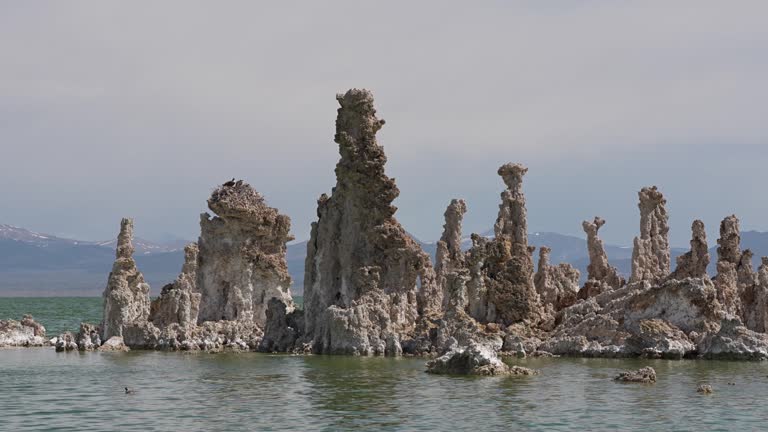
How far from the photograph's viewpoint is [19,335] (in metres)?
93.4

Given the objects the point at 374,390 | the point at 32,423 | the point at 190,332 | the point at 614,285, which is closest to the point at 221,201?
the point at 190,332

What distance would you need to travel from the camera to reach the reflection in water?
149ft

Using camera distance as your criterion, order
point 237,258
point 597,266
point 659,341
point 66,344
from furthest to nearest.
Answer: point 597,266 → point 237,258 → point 66,344 → point 659,341

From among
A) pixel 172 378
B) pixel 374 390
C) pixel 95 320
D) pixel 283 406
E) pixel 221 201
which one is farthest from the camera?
pixel 95 320

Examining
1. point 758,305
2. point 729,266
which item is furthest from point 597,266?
point 758,305

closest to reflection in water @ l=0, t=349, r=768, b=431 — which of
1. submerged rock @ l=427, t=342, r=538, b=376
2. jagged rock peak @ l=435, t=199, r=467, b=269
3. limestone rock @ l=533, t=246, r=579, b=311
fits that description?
submerged rock @ l=427, t=342, r=538, b=376

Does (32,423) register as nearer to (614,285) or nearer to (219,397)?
(219,397)

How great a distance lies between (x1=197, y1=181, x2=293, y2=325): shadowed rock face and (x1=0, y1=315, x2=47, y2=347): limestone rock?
13.0 metres

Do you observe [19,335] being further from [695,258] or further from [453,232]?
[695,258]

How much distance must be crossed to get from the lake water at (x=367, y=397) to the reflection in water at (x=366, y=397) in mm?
57

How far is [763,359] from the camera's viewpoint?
234 ft

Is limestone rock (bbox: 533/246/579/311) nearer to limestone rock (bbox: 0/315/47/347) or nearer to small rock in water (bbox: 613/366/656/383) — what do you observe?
small rock in water (bbox: 613/366/656/383)

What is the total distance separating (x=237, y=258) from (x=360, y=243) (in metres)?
14.7

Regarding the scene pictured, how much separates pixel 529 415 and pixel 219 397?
1467 cm
